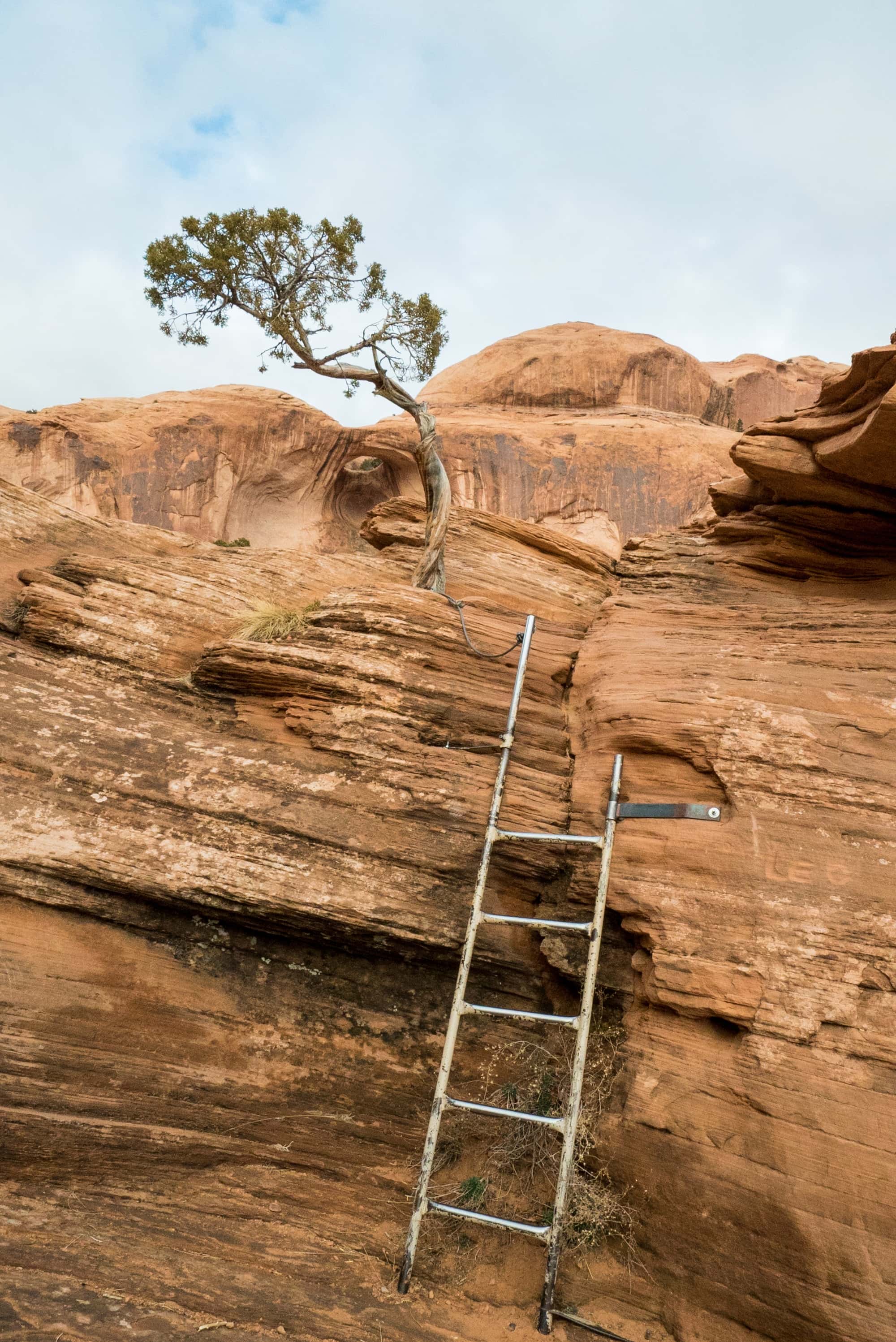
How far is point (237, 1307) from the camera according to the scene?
18.6ft

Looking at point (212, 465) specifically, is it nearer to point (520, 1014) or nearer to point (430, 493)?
point (430, 493)

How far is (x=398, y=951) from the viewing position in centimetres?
763

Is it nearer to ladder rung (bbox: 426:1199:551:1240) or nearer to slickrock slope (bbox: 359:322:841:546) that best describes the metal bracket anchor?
ladder rung (bbox: 426:1199:551:1240)

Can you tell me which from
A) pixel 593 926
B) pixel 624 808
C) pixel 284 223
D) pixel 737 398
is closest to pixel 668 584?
pixel 624 808

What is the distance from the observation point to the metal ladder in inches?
242

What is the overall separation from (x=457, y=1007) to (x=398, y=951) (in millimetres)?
839

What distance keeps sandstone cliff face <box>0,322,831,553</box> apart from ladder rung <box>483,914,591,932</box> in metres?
18.8

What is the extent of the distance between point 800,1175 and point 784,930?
1678 millimetres

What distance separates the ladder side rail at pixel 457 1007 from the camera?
20.8 ft

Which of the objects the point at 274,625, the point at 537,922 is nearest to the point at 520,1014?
the point at 537,922

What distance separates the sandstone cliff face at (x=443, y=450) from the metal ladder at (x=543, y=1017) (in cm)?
1805

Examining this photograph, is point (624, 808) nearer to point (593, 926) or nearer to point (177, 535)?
point (593, 926)

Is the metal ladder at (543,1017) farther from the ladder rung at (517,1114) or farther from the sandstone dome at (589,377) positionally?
the sandstone dome at (589,377)

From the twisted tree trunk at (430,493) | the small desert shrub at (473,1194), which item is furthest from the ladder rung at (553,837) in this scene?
the twisted tree trunk at (430,493)
